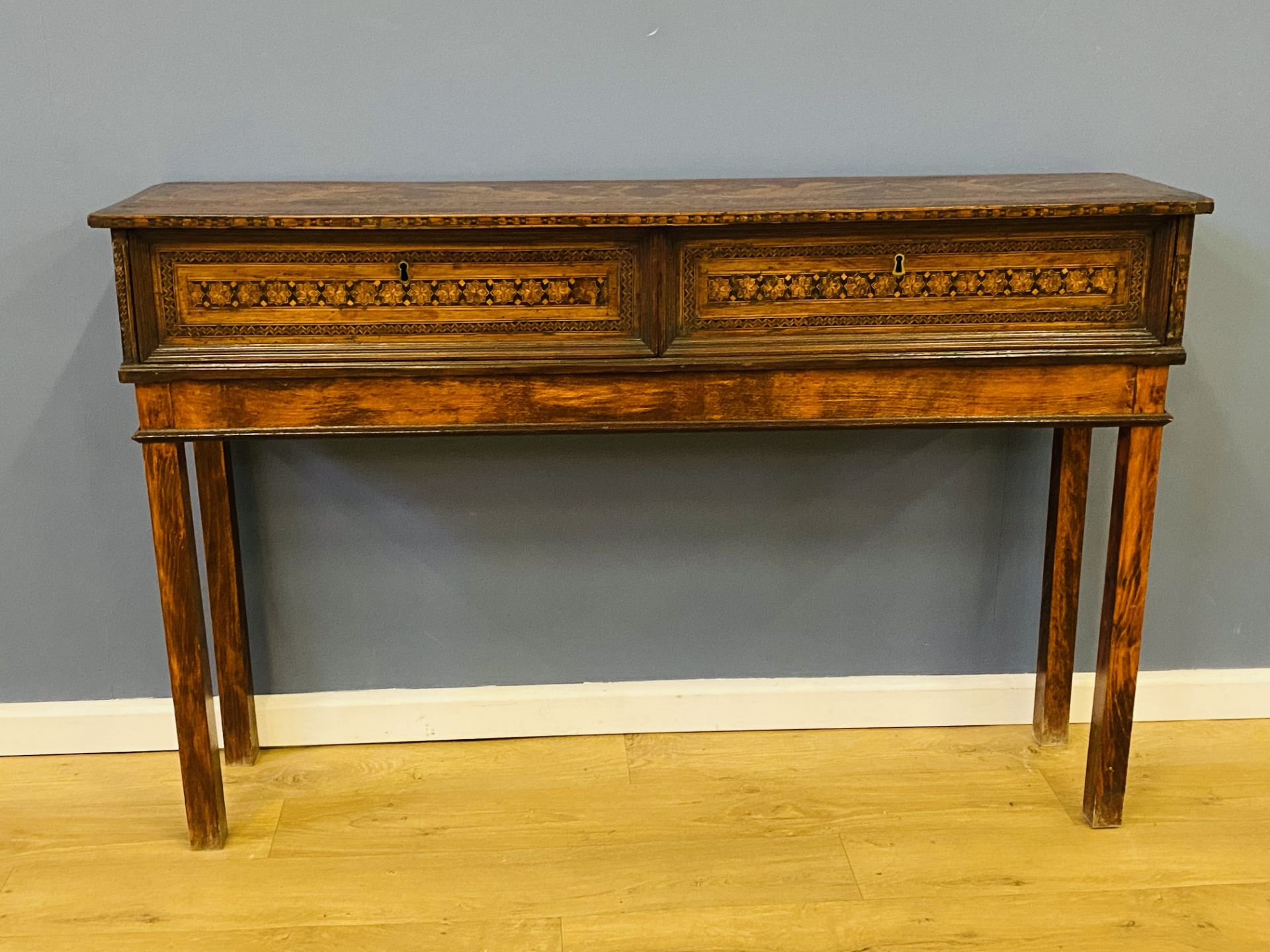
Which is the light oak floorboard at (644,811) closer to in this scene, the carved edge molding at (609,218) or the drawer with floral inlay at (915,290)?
the drawer with floral inlay at (915,290)

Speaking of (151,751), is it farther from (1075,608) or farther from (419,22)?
(1075,608)

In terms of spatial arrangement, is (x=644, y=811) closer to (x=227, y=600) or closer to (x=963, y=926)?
(x=963, y=926)

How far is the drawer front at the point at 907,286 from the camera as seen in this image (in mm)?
1888

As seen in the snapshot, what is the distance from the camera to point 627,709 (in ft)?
8.32

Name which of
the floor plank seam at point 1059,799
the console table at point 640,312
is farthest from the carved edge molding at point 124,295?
the floor plank seam at point 1059,799

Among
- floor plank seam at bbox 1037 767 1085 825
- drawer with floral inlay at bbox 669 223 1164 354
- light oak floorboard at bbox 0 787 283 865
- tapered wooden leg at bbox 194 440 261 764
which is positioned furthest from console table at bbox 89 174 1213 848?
floor plank seam at bbox 1037 767 1085 825

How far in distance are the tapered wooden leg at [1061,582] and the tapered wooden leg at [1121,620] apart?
0.73 feet

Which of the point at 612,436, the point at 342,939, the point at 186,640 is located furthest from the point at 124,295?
the point at 342,939

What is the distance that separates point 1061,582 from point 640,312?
3.47 feet

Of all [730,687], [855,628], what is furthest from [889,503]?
[730,687]

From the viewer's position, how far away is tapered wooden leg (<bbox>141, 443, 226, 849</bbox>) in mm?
1981

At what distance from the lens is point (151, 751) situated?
250 cm

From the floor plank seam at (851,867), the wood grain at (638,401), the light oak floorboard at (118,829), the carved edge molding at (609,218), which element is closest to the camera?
the carved edge molding at (609,218)

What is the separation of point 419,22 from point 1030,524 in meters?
1.49
